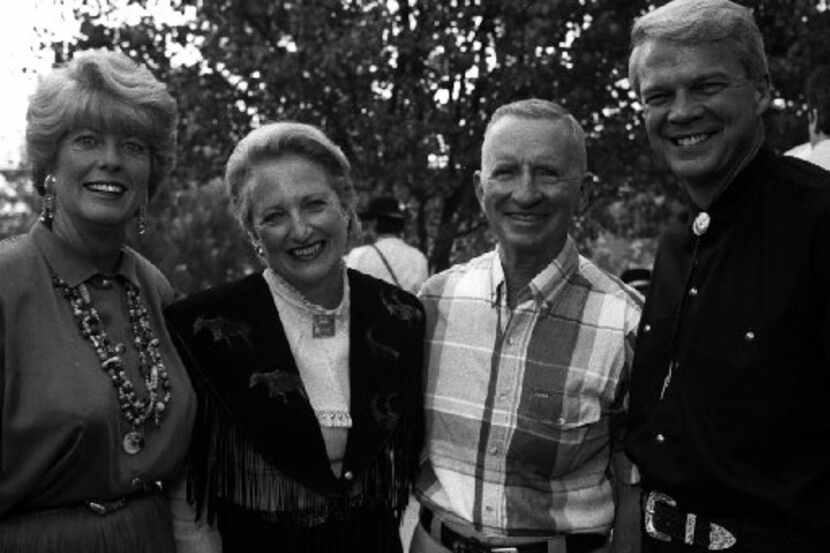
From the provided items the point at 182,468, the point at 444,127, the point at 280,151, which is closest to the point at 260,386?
the point at 182,468

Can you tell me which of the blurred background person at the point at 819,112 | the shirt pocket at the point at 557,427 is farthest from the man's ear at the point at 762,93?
the blurred background person at the point at 819,112

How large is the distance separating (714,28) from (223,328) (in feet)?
5.16

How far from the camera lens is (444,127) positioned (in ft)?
24.1

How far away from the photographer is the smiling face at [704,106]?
2.61 metres

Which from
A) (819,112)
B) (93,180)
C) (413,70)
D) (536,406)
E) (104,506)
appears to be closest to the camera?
(104,506)

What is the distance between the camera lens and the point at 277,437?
9.73 ft

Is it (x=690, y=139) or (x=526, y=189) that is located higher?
(x=690, y=139)

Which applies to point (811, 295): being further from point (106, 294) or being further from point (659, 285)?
Result: point (106, 294)

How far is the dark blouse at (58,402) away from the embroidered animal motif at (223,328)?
236 mm

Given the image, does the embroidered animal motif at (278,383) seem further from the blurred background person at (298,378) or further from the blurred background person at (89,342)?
the blurred background person at (89,342)

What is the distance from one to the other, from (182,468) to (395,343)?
28.6 inches

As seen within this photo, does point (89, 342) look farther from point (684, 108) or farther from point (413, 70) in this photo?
point (413, 70)

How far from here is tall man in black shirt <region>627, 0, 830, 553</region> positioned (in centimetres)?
241

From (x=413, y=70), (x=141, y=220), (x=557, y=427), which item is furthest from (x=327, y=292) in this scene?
(x=413, y=70)
